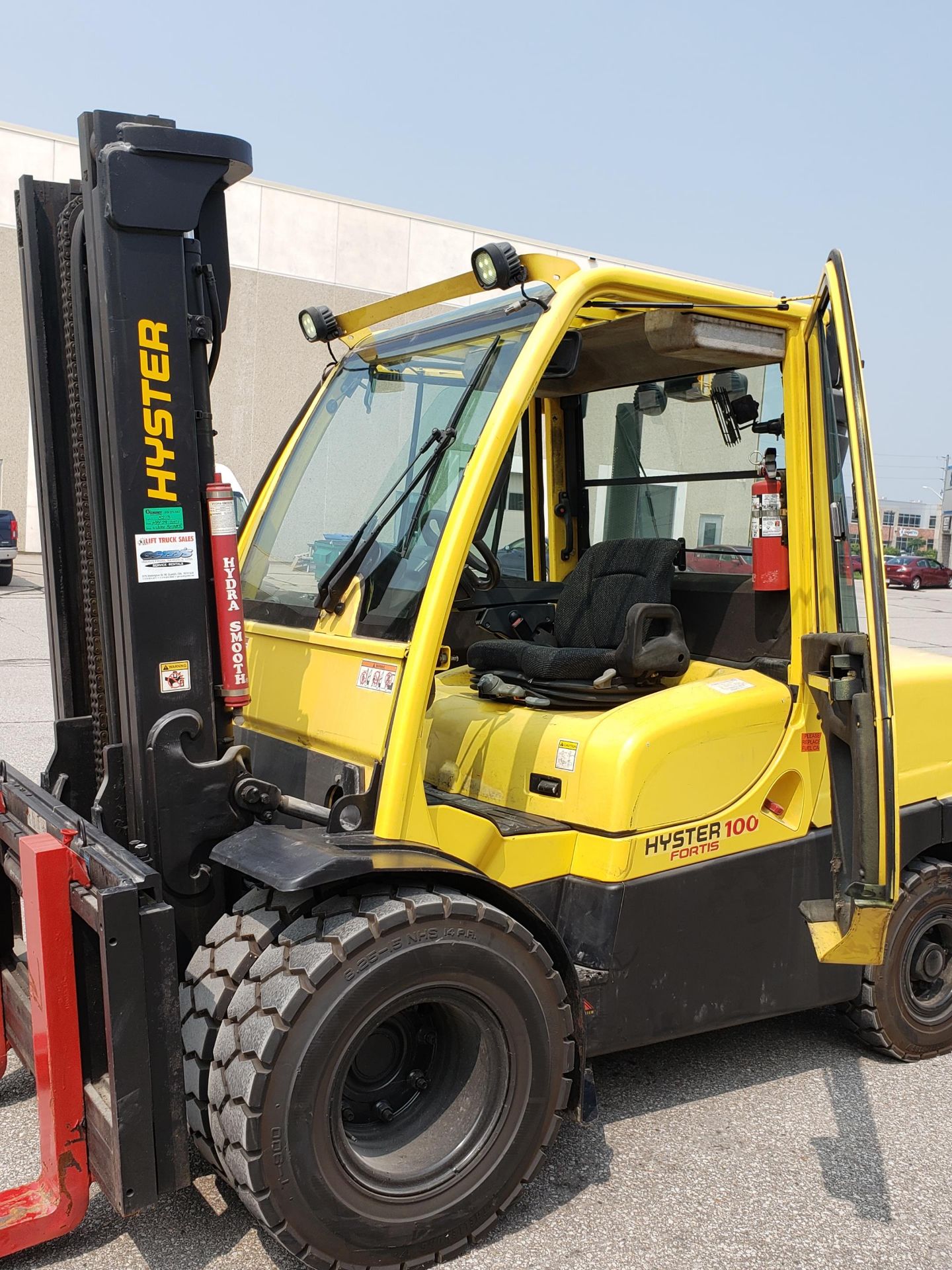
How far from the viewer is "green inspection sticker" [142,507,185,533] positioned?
2879 mm

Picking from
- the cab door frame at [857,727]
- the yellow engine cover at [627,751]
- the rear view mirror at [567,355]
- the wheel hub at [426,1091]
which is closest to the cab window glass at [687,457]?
the cab door frame at [857,727]

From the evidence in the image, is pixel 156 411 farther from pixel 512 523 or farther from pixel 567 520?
pixel 567 520

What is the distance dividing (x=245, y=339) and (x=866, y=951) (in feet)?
90.6

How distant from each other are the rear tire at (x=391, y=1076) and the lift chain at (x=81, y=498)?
92cm

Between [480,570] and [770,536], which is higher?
[770,536]

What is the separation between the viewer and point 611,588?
4.05m

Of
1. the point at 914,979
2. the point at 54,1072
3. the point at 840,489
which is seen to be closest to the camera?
the point at 54,1072

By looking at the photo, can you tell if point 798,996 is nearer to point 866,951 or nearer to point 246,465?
point 866,951

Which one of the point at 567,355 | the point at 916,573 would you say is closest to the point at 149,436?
the point at 567,355

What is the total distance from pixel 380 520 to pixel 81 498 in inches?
31.8

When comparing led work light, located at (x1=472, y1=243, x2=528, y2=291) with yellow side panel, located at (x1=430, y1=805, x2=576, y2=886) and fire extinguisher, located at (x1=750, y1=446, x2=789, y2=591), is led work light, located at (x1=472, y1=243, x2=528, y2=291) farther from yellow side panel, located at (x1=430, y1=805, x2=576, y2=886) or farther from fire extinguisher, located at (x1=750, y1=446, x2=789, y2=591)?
yellow side panel, located at (x1=430, y1=805, x2=576, y2=886)

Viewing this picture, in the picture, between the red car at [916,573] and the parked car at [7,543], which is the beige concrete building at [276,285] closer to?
the parked car at [7,543]

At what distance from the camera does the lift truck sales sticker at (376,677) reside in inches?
119

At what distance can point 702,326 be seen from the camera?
3.47 m
